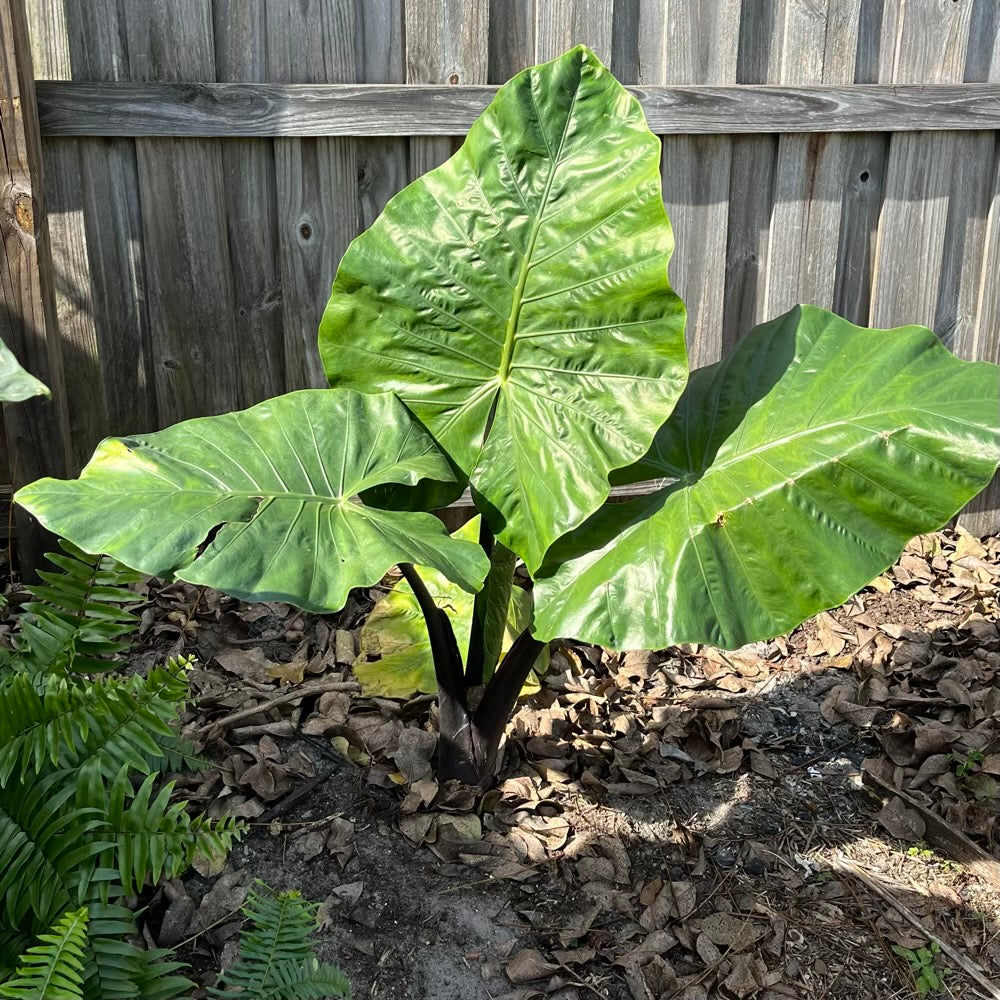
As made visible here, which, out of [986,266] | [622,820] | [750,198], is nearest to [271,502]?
[622,820]

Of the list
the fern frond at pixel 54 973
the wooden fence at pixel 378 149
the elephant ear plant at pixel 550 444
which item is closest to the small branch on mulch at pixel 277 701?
the elephant ear plant at pixel 550 444

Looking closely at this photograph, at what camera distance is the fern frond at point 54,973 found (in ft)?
4.27

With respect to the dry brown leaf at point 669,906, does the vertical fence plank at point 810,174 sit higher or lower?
higher

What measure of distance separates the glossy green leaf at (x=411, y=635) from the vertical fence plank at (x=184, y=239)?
740mm

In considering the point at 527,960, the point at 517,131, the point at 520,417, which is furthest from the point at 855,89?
the point at 527,960

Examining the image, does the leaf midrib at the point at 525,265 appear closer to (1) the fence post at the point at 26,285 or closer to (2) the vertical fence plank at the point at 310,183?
(2) the vertical fence plank at the point at 310,183

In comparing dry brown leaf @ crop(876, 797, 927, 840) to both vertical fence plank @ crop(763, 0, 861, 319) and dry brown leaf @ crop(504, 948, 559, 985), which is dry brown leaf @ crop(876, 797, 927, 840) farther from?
vertical fence plank @ crop(763, 0, 861, 319)

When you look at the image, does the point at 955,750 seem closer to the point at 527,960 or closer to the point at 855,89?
the point at 527,960

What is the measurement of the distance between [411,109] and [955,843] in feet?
7.10

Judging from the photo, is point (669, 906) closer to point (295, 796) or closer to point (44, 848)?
point (295, 796)

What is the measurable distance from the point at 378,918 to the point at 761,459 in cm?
111

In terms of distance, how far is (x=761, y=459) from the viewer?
6.29 ft

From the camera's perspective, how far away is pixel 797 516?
181cm

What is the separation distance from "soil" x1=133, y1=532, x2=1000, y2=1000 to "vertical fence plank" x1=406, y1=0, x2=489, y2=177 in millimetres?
1446
